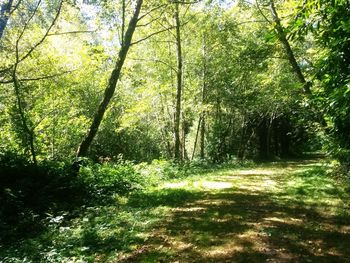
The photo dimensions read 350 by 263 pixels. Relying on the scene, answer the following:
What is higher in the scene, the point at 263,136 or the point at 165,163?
the point at 263,136

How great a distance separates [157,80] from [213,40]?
13.5 ft

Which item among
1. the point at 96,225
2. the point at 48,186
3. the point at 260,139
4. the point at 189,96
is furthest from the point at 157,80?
the point at 96,225

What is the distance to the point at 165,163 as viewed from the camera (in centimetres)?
1572

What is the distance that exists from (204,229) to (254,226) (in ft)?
3.25

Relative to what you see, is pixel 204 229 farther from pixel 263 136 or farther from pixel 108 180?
pixel 263 136

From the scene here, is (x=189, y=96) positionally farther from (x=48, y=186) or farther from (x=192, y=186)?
(x=48, y=186)

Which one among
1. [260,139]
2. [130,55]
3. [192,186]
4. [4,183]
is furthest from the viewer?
[260,139]

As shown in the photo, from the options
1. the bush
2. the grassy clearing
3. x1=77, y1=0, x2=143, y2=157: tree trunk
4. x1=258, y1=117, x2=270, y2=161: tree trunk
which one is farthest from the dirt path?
x1=258, y1=117, x2=270, y2=161: tree trunk

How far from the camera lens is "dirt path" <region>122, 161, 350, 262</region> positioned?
5.68 m

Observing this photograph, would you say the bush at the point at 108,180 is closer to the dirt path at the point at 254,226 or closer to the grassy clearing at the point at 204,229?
the grassy clearing at the point at 204,229

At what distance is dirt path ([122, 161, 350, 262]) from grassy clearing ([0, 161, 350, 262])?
0.02 m

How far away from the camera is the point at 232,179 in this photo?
44.3ft

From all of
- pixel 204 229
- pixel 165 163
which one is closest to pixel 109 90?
pixel 165 163

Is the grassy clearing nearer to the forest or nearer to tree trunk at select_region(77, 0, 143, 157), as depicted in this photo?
the forest
